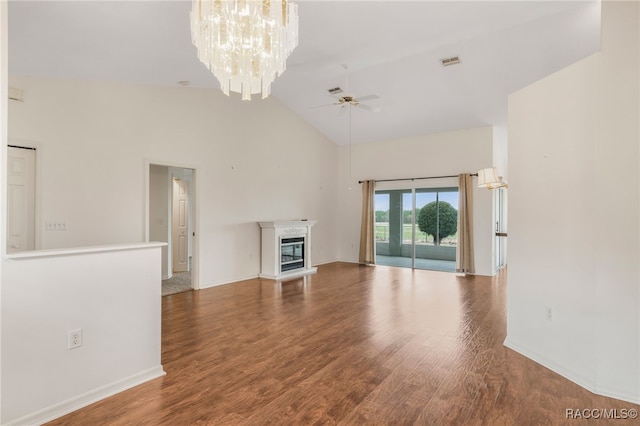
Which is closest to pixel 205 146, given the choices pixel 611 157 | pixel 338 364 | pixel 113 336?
pixel 113 336

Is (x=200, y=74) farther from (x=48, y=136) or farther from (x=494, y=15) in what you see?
(x=494, y=15)

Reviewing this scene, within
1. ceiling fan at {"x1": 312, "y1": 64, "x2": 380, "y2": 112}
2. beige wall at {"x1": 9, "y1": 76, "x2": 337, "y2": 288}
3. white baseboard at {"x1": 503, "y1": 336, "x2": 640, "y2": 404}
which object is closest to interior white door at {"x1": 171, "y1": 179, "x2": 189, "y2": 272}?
beige wall at {"x1": 9, "y1": 76, "x2": 337, "y2": 288}

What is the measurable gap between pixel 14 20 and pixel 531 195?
481 centimetres

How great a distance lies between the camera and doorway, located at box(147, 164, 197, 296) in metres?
6.09

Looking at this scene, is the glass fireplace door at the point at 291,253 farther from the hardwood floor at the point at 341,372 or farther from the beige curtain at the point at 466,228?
the beige curtain at the point at 466,228

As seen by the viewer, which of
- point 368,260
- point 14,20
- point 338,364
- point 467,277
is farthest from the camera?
point 368,260

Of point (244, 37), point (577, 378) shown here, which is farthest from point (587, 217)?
point (244, 37)

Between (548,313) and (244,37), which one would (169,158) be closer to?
(244,37)

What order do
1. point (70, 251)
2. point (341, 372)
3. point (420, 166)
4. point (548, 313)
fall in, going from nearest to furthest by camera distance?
point (70, 251) → point (341, 372) → point (548, 313) → point (420, 166)

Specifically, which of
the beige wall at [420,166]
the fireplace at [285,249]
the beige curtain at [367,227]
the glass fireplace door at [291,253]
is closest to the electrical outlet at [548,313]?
the beige wall at [420,166]

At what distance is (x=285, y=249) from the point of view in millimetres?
7191

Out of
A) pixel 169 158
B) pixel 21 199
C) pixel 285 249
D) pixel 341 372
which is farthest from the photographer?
pixel 285 249

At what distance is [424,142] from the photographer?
8.20m

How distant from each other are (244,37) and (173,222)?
19.8 feet
